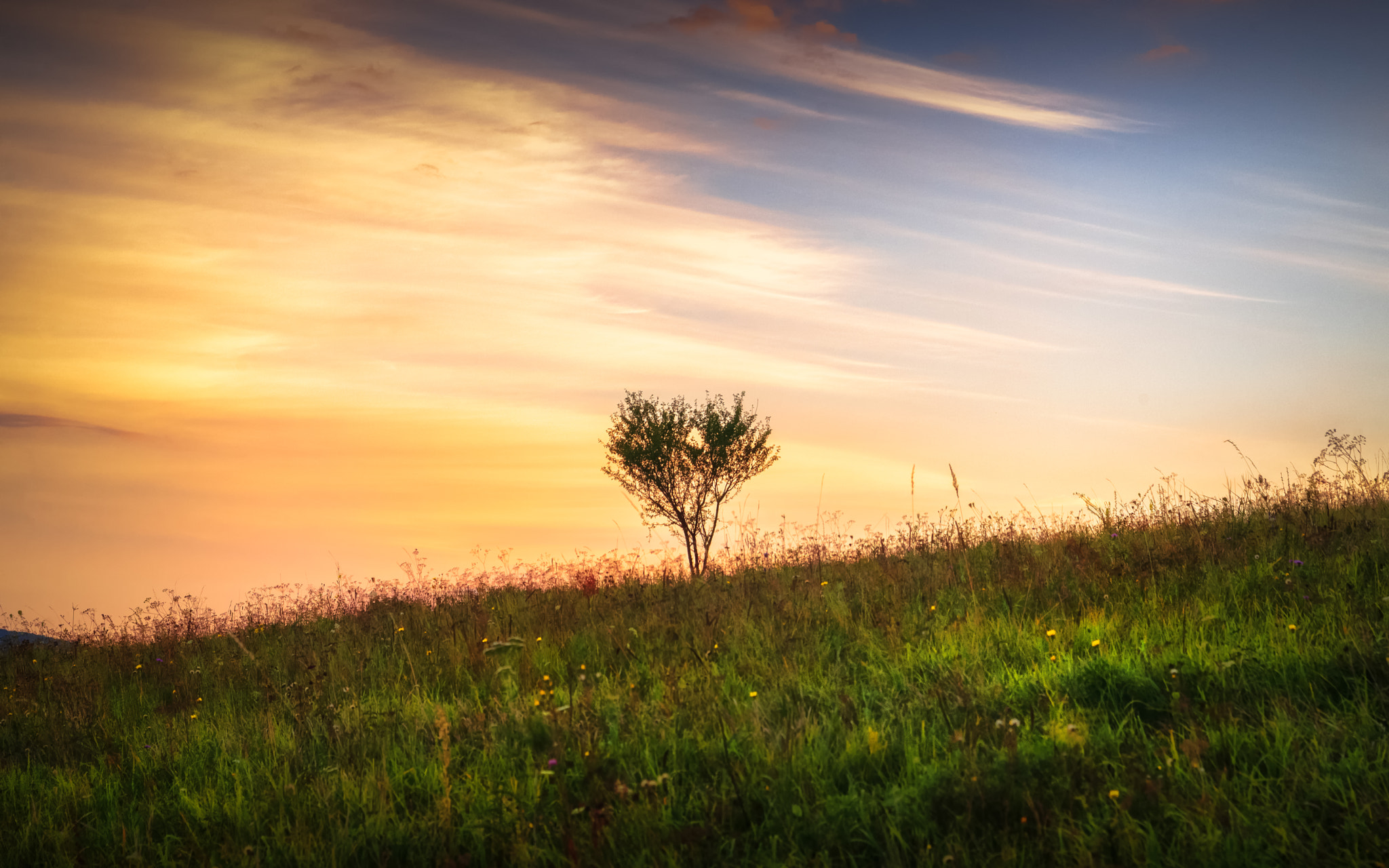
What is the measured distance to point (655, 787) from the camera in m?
4.29

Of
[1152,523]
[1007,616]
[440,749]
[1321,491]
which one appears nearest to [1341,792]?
[1007,616]

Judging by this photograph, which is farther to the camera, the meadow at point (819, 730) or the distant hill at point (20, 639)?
the distant hill at point (20, 639)

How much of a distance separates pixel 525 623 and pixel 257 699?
275 cm

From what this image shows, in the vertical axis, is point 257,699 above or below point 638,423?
below

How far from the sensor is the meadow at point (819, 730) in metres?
3.75

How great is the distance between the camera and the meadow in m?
3.75

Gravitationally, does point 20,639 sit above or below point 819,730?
below

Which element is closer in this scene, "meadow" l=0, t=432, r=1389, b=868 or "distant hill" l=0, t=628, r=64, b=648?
"meadow" l=0, t=432, r=1389, b=868

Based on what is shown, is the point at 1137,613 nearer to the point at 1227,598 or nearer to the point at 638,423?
the point at 1227,598

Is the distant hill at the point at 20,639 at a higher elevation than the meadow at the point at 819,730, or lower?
lower

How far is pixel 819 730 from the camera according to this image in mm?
4711

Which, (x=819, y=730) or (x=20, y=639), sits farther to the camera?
(x=20, y=639)

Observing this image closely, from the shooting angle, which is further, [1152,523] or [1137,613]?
[1152,523]

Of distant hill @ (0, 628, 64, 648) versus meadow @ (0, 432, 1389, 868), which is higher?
meadow @ (0, 432, 1389, 868)
